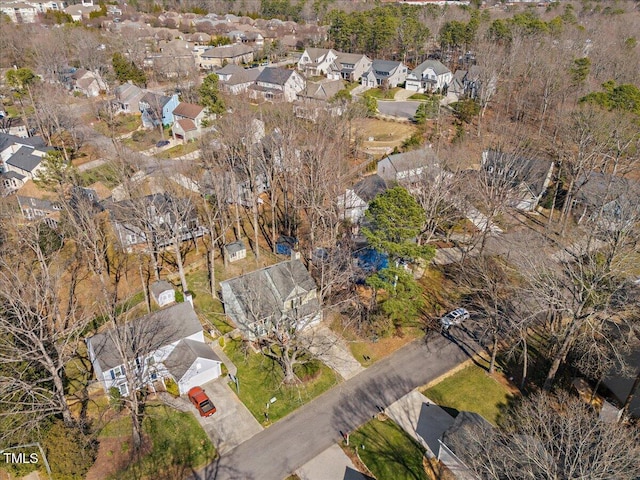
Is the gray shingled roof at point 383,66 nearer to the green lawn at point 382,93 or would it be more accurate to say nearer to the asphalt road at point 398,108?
the green lawn at point 382,93

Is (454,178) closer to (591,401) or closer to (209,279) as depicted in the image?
(591,401)

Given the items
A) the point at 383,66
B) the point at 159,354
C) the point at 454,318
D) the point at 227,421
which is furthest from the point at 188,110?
the point at 227,421

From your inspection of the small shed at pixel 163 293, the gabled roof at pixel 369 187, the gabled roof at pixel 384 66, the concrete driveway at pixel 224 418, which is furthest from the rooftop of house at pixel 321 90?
the concrete driveway at pixel 224 418

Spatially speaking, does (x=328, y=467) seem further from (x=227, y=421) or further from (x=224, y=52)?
(x=224, y=52)

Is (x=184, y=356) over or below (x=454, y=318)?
over

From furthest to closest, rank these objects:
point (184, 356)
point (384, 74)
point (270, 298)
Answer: point (384, 74), point (270, 298), point (184, 356)

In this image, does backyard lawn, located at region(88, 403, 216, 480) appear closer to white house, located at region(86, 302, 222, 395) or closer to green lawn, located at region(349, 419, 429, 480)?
white house, located at region(86, 302, 222, 395)

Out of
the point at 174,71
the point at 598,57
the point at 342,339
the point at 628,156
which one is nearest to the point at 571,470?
the point at 342,339
